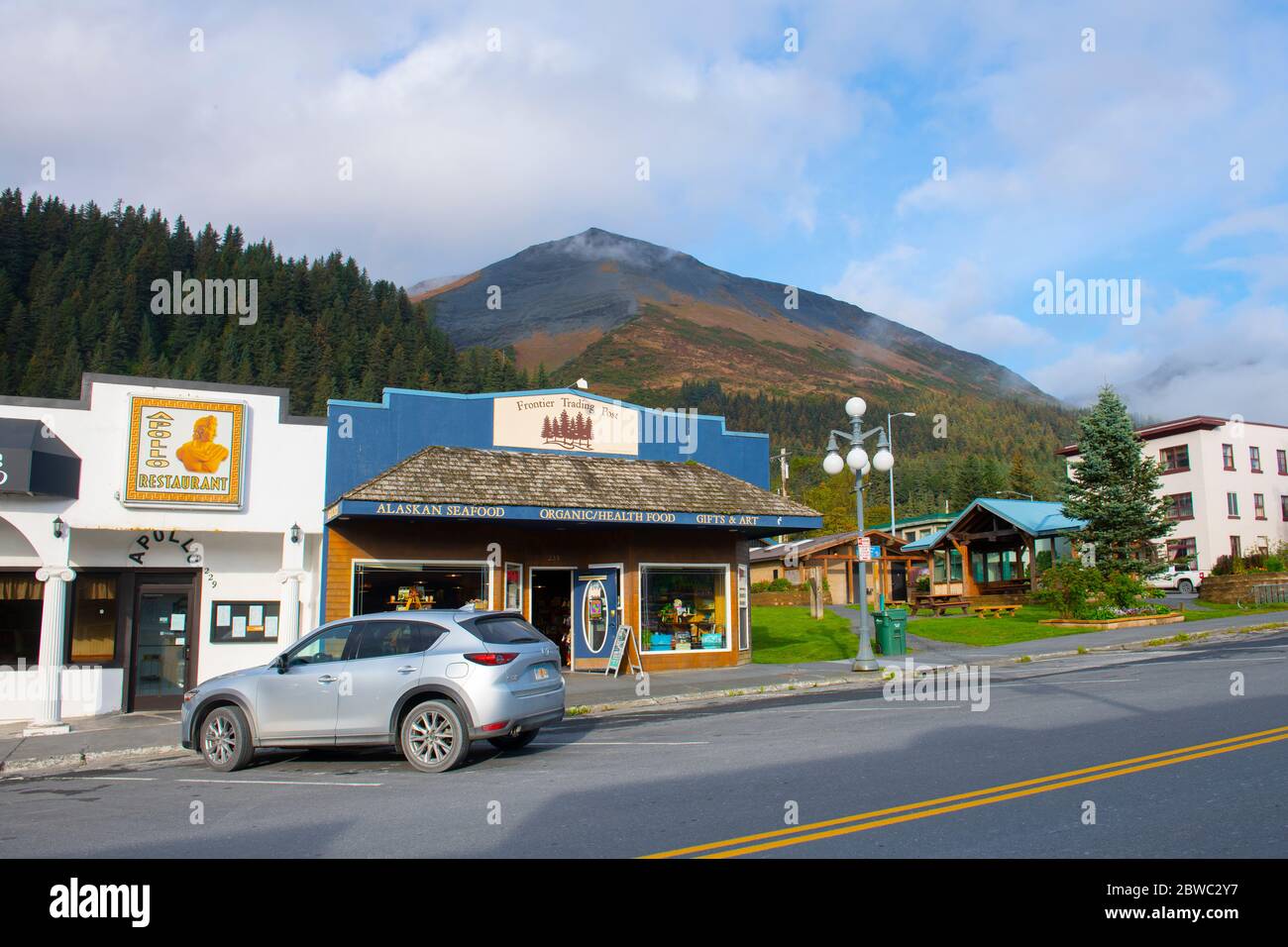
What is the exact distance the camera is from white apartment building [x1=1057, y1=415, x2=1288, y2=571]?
169 ft

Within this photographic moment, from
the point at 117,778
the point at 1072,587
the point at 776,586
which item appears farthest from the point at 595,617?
the point at 776,586

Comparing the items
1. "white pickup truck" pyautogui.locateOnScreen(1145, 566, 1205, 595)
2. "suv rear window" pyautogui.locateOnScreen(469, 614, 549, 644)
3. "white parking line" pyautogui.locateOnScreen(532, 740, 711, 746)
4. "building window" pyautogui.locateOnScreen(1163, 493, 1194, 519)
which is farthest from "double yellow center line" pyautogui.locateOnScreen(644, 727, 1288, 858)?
"building window" pyautogui.locateOnScreen(1163, 493, 1194, 519)

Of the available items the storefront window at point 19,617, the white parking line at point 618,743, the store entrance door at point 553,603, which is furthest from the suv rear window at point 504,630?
the storefront window at point 19,617

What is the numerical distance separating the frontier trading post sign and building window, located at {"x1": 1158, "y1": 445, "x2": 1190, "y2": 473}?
49612 mm

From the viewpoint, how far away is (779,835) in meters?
6.53

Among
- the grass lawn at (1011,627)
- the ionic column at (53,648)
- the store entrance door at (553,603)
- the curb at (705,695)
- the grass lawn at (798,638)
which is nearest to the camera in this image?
the curb at (705,695)

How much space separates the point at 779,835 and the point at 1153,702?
25.6 feet

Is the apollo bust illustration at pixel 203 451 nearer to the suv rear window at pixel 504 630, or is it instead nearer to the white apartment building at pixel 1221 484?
the suv rear window at pixel 504 630

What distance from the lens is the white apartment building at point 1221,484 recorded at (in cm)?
5156

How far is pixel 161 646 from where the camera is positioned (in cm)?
1892

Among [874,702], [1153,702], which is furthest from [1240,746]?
[874,702]

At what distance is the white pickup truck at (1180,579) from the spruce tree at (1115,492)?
14.2 metres

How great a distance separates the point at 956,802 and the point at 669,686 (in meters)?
11.7
